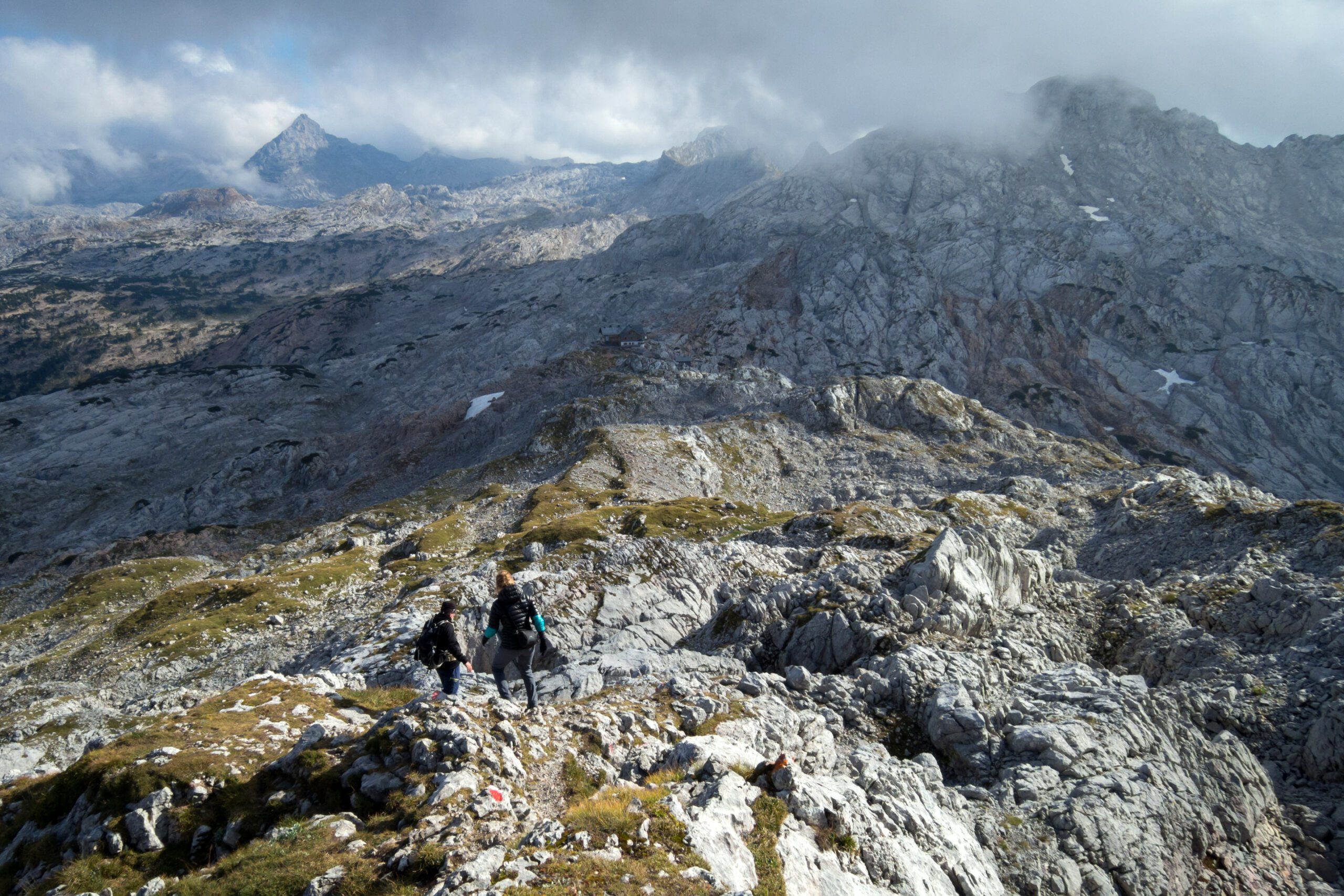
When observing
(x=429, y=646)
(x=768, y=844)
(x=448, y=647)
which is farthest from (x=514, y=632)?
(x=768, y=844)

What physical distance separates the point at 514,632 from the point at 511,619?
396 millimetres

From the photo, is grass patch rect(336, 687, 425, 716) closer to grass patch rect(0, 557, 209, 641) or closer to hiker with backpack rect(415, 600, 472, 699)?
hiker with backpack rect(415, 600, 472, 699)

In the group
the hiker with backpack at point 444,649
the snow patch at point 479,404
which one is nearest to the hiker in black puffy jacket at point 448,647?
the hiker with backpack at point 444,649

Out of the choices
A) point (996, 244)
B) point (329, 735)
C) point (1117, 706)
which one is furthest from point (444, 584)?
point (996, 244)

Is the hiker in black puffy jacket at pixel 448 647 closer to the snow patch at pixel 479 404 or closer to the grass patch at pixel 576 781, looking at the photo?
the grass patch at pixel 576 781

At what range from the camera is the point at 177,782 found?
12.5 meters

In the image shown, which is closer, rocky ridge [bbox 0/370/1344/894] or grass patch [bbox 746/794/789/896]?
grass patch [bbox 746/794/789/896]

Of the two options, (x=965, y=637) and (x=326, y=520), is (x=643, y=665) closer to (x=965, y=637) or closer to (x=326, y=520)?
(x=965, y=637)

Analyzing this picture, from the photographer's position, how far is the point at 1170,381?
505 ft

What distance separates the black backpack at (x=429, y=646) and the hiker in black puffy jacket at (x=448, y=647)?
0.02m

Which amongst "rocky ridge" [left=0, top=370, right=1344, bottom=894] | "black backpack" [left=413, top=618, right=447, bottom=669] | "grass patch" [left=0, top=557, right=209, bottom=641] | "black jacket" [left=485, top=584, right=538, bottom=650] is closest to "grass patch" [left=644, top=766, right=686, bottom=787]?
"rocky ridge" [left=0, top=370, right=1344, bottom=894]

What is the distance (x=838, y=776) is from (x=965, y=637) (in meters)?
13.7

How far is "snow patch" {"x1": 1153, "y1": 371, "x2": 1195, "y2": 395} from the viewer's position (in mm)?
151625

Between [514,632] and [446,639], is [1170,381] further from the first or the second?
[446,639]
